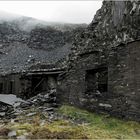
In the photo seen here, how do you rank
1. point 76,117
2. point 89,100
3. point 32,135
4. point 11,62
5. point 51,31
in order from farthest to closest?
1. point 51,31
2. point 11,62
3. point 89,100
4. point 76,117
5. point 32,135

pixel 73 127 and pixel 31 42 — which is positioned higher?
pixel 31 42

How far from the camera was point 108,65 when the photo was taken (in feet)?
38.1

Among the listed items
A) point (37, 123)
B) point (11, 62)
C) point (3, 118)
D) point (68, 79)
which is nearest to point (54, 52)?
point (11, 62)

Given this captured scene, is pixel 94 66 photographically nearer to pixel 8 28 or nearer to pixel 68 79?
pixel 68 79

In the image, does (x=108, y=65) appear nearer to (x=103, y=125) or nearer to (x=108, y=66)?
Answer: (x=108, y=66)

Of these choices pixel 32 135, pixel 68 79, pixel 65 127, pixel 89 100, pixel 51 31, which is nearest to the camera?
pixel 32 135

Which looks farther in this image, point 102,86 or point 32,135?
point 102,86

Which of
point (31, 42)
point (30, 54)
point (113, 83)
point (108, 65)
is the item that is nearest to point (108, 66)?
point (108, 65)

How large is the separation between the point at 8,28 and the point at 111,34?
24780mm

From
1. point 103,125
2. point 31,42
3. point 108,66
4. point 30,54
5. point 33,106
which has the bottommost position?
point 103,125

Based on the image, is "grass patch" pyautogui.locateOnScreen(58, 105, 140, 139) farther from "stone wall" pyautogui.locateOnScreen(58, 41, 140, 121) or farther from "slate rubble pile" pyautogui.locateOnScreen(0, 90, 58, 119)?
"slate rubble pile" pyautogui.locateOnScreen(0, 90, 58, 119)

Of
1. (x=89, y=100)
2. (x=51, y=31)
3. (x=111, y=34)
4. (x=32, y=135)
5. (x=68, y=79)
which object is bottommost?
(x=32, y=135)

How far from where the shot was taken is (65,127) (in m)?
9.74

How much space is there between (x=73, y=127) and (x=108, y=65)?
2979 millimetres
